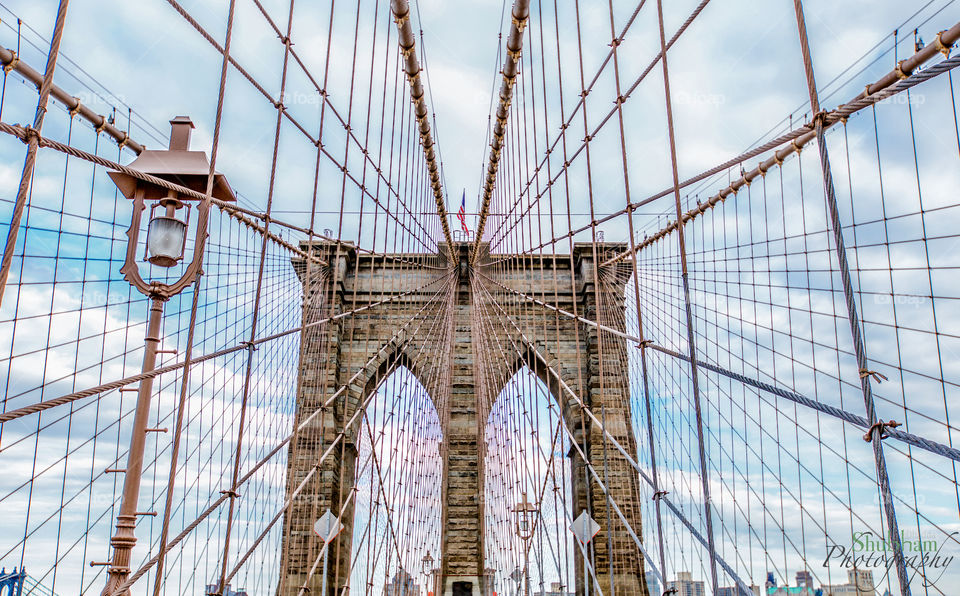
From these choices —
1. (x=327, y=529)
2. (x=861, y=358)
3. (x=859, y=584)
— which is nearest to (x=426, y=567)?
(x=327, y=529)

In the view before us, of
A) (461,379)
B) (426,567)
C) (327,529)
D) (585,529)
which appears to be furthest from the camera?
(461,379)

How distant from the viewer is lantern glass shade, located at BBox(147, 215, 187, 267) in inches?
131

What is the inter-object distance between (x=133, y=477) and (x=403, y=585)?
6270 millimetres

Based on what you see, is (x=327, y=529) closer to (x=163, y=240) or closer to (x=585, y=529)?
(x=585, y=529)

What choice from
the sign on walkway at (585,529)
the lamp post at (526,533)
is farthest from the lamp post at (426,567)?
the sign on walkway at (585,529)

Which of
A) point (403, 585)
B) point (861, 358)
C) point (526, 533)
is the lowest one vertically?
point (403, 585)

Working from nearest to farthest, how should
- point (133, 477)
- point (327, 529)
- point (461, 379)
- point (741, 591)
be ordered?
point (741, 591), point (133, 477), point (327, 529), point (461, 379)

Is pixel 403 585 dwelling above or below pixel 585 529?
below

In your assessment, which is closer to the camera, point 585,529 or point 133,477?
point 133,477

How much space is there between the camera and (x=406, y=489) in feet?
30.5

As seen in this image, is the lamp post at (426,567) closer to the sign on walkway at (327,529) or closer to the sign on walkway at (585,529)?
the sign on walkway at (327,529)

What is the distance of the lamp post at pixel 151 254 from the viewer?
3.13m

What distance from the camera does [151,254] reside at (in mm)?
3330

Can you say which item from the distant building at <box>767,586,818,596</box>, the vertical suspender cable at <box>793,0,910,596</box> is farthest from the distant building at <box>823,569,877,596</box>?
the vertical suspender cable at <box>793,0,910,596</box>
